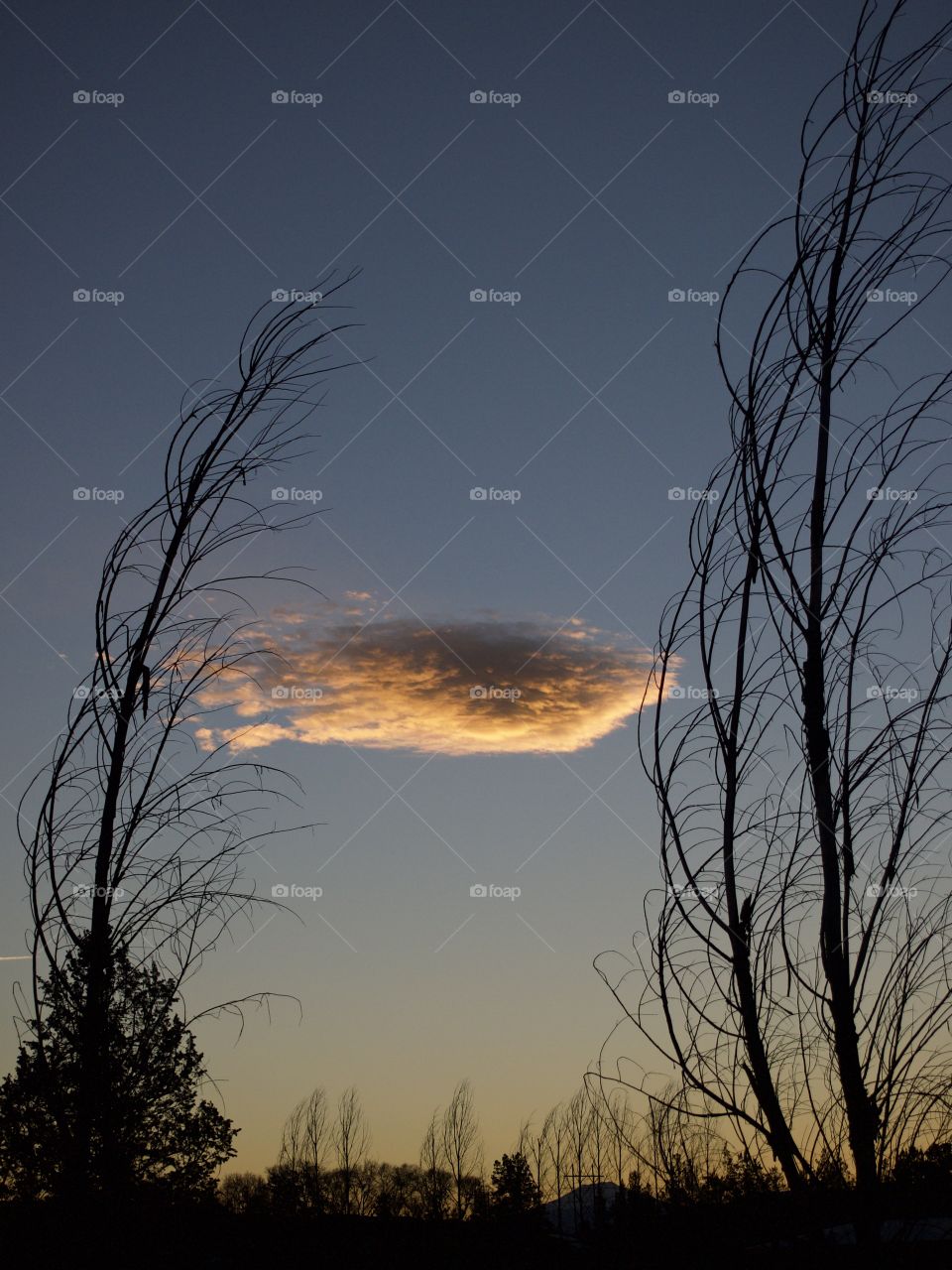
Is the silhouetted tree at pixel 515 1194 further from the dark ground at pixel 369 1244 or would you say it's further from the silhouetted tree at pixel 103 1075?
the silhouetted tree at pixel 103 1075

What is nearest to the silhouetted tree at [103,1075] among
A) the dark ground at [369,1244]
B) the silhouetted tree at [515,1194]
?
the dark ground at [369,1244]

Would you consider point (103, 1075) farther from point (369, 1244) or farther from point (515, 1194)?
point (515, 1194)

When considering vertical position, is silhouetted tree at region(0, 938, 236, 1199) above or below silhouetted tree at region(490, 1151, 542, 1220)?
above

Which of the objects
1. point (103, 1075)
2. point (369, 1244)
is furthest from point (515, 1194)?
point (103, 1075)

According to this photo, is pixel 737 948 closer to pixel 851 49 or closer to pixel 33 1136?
pixel 851 49

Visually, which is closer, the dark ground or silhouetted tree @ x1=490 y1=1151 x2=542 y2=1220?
the dark ground

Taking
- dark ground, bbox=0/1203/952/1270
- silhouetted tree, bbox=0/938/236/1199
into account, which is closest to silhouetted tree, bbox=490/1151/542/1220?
dark ground, bbox=0/1203/952/1270

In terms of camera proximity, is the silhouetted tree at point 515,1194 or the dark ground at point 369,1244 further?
the silhouetted tree at point 515,1194

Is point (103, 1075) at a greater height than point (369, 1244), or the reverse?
point (103, 1075)

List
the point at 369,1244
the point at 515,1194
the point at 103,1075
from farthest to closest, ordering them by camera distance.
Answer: the point at 515,1194
the point at 369,1244
the point at 103,1075

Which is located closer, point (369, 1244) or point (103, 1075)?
point (103, 1075)

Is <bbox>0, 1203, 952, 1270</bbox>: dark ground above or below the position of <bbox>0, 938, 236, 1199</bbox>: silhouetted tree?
below

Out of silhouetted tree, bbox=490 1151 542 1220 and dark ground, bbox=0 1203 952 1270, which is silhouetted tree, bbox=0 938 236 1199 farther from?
silhouetted tree, bbox=490 1151 542 1220

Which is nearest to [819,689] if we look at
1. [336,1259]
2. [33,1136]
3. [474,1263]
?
[33,1136]
